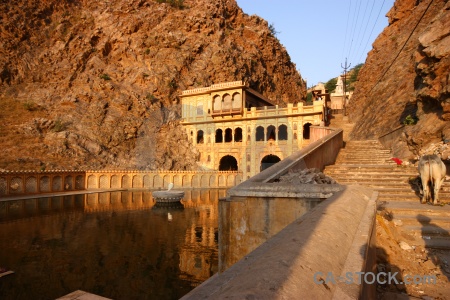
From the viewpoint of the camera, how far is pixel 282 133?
36.0 metres

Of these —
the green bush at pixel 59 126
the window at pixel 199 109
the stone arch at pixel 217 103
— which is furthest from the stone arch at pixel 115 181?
the stone arch at pixel 217 103

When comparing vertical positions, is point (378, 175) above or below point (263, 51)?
below

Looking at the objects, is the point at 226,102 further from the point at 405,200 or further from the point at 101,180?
the point at 405,200

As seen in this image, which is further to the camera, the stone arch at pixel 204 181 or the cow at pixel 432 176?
the stone arch at pixel 204 181

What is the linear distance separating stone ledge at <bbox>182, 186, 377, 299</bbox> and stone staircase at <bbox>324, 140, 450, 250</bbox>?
251cm

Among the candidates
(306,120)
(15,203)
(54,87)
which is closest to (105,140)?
(54,87)

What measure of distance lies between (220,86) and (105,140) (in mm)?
18155

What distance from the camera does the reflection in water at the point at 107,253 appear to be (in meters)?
8.41

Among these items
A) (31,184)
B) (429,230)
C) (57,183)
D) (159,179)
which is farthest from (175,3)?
(429,230)

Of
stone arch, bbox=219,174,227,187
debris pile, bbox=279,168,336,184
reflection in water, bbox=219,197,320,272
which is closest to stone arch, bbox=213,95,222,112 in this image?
stone arch, bbox=219,174,227,187

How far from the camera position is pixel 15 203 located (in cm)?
2294

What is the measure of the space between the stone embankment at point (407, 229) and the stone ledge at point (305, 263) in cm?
124

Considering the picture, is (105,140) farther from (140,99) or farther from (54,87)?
(54,87)

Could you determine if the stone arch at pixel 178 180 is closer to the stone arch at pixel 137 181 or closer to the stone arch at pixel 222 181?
the stone arch at pixel 137 181
